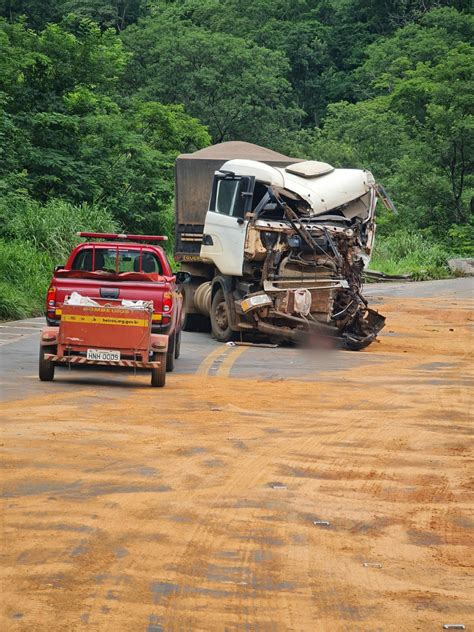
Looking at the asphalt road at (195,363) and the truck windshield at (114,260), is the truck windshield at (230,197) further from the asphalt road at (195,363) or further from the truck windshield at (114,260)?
the truck windshield at (114,260)

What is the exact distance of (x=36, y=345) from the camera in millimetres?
20234

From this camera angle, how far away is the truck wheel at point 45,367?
51.4 ft

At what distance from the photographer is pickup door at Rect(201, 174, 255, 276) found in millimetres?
21609

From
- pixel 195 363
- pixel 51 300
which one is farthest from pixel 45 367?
pixel 195 363

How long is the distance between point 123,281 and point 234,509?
8.30 metres

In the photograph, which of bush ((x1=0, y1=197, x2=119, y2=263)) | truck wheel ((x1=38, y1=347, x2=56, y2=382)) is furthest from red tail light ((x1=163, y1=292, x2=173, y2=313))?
bush ((x1=0, y1=197, x2=119, y2=263))

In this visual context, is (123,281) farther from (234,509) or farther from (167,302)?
(234,509)

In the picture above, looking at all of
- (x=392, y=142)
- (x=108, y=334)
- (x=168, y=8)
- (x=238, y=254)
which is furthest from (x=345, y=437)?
(x=168, y=8)

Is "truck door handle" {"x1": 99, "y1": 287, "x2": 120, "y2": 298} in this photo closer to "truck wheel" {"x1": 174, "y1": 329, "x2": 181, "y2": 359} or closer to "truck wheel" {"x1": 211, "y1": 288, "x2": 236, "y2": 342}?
"truck wheel" {"x1": 174, "y1": 329, "x2": 181, "y2": 359}

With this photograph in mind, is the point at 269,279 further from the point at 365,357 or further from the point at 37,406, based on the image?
the point at 37,406

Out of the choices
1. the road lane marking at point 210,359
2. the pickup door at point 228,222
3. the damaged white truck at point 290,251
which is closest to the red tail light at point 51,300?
the road lane marking at point 210,359

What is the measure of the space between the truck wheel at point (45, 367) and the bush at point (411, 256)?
32112 millimetres

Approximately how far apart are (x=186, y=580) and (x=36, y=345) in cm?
1346

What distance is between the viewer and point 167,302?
664 inches
